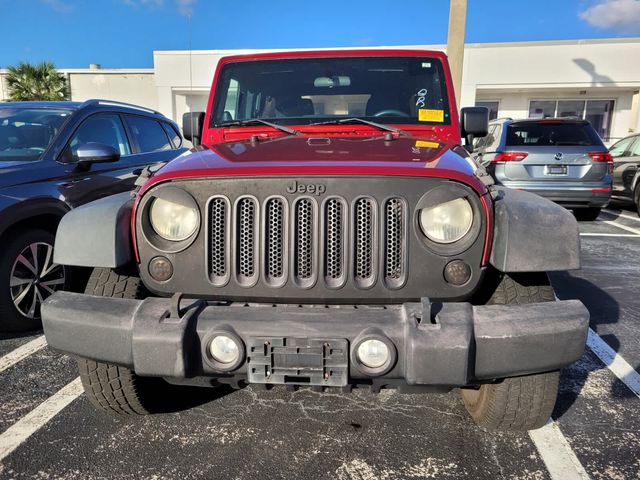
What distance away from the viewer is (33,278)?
3691 mm

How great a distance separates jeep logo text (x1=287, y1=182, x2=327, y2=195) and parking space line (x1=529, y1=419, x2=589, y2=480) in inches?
63.6

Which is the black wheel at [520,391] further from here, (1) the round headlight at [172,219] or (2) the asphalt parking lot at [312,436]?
(1) the round headlight at [172,219]

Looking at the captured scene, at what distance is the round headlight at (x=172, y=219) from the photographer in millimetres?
2107

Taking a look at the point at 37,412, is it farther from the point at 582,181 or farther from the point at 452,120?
the point at 582,181

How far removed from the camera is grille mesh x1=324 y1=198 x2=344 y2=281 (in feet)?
6.68

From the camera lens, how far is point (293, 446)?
2377 mm

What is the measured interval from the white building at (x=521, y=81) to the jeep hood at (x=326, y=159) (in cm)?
1655

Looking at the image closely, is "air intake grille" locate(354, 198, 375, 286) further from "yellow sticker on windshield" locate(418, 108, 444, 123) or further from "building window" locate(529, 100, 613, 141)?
"building window" locate(529, 100, 613, 141)

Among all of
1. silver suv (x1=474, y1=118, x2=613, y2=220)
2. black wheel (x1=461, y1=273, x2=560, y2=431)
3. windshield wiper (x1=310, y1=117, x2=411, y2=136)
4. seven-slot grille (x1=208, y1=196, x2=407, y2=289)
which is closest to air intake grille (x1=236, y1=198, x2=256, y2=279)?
seven-slot grille (x1=208, y1=196, x2=407, y2=289)

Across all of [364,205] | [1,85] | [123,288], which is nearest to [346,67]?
[364,205]

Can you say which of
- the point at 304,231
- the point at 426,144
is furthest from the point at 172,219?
the point at 426,144

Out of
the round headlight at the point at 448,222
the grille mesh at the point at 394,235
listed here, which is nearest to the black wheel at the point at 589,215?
the round headlight at the point at 448,222

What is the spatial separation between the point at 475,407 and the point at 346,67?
2.38 m

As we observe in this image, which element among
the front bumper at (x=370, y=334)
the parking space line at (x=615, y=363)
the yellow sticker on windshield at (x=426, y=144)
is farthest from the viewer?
the parking space line at (x=615, y=363)
